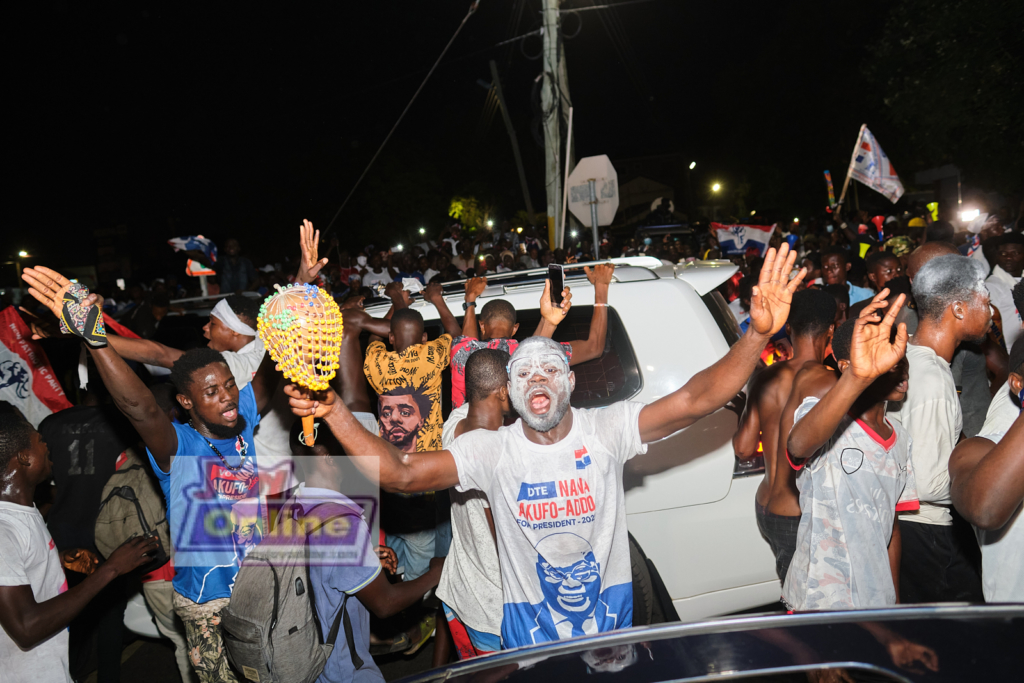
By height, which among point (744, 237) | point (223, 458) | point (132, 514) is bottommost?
point (132, 514)

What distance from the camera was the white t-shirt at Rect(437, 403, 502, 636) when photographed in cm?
314

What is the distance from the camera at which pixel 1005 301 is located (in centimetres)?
521

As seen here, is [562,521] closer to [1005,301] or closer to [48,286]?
[48,286]

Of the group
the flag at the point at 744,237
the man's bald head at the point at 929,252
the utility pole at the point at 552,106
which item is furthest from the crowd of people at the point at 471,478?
the flag at the point at 744,237

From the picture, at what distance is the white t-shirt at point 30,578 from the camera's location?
2.63 meters

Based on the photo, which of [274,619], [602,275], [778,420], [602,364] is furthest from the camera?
[602,364]

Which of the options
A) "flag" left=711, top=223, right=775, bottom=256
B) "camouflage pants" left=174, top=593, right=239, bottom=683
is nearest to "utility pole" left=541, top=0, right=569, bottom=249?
"flag" left=711, top=223, right=775, bottom=256

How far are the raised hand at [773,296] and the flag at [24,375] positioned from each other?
5571 mm

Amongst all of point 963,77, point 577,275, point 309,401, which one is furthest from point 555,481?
point 963,77

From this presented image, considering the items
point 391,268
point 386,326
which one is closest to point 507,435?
point 386,326

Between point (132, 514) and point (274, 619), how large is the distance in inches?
57.9

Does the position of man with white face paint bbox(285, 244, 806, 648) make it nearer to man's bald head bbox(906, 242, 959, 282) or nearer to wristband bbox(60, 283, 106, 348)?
wristband bbox(60, 283, 106, 348)

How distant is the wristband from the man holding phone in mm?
1702

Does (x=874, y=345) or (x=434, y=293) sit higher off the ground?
(x=434, y=293)
